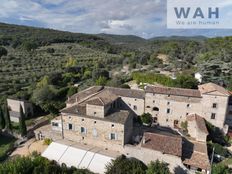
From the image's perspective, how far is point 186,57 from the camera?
94875 millimetres

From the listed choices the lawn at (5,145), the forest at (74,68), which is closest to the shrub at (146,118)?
the forest at (74,68)

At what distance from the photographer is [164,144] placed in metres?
30.7

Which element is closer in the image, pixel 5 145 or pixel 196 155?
pixel 196 155

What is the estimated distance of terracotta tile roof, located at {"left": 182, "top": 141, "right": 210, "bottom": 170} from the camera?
95.7ft

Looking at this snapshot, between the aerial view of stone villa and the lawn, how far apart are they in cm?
574

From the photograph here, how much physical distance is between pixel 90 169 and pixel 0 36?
105 m

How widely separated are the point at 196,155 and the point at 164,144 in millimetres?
5542

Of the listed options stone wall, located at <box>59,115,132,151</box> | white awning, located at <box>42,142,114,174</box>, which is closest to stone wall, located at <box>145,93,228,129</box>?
stone wall, located at <box>59,115,132,151</box>

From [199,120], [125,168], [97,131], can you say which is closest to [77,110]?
[97,131]

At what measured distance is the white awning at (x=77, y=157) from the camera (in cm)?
3011

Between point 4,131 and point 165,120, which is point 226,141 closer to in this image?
point 165,120

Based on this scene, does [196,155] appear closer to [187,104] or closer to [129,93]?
[187,104]

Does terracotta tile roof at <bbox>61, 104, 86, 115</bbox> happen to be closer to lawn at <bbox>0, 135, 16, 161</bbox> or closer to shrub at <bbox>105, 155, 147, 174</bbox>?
shrub at <bbox>105, 155, 147, 174</bbox>

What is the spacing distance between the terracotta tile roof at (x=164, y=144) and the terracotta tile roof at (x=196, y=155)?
86.9 inches
